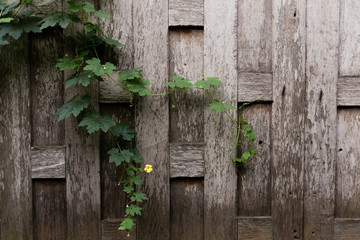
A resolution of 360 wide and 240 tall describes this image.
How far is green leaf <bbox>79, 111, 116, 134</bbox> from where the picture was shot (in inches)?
70.3

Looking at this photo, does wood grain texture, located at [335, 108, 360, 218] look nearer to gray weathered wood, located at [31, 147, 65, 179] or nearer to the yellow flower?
the yellow flower

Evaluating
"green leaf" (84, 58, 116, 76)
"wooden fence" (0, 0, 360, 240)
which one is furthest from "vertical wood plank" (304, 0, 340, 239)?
"green leaf" (84, 58, 116, 76)

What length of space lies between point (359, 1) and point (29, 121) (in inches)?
91.3

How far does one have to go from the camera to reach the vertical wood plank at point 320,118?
2.00 meters

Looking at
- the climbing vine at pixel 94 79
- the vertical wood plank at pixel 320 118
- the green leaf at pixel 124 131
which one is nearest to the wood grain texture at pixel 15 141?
the climbing vine at pixel 94 79

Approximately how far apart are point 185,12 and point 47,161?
1.32m

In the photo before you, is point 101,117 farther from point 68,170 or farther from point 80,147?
point 68,170

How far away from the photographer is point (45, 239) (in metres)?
2.00

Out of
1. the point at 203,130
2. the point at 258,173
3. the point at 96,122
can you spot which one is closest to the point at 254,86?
the point at 203,130

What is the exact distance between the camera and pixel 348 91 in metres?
2.02

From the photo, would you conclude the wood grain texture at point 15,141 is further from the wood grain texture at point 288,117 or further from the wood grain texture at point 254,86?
the wood grain texture at point 288,117

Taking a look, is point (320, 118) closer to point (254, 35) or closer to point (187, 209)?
point (254, 35)

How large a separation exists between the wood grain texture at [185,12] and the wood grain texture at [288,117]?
19.9 inches

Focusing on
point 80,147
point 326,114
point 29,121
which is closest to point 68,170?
point 80,147
